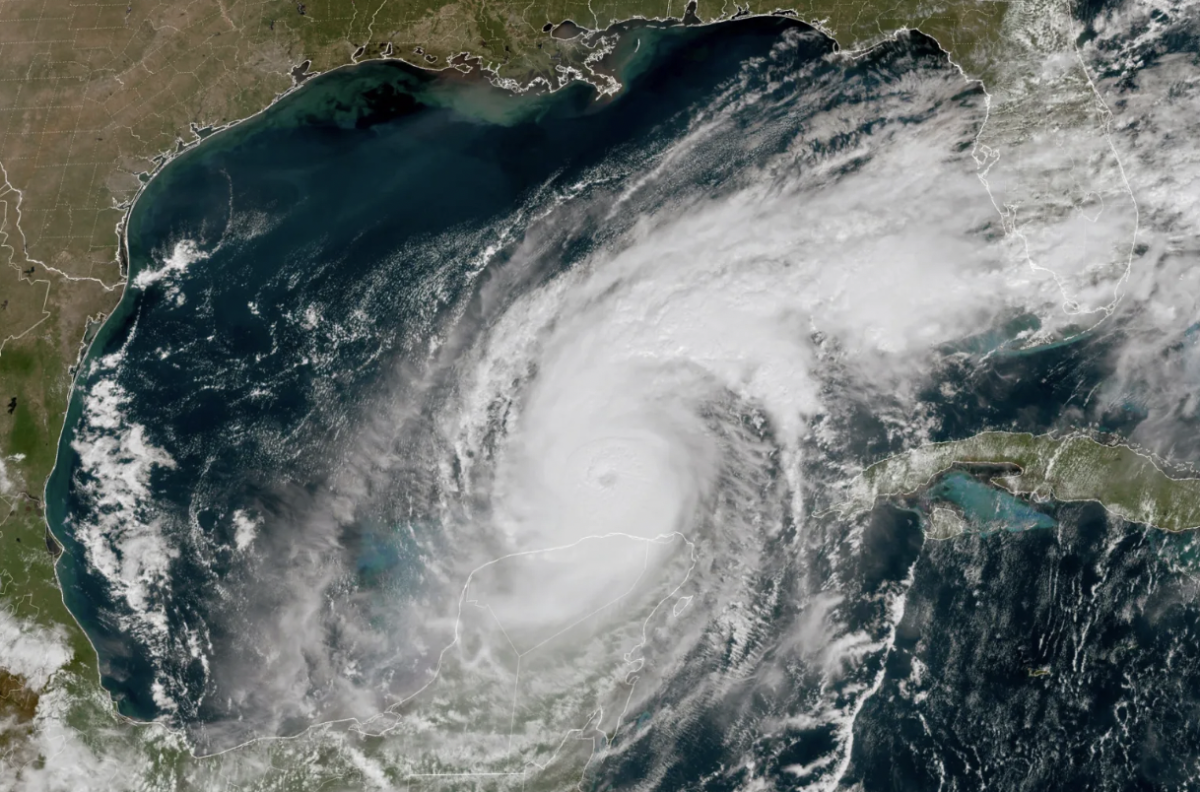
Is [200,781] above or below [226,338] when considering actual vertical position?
below

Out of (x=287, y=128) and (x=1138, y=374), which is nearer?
(x=1138, y=374)

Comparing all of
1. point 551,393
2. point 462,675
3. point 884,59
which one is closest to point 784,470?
point 551,393

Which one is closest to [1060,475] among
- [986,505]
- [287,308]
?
[986,505]

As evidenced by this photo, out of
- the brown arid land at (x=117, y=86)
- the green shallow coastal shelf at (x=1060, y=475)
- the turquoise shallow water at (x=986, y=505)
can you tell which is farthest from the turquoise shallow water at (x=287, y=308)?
the turquoise shallow water at (x=986, y=505)

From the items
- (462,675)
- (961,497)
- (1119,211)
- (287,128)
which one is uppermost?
(287,128)

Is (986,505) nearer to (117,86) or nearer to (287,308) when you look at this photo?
(287,308)

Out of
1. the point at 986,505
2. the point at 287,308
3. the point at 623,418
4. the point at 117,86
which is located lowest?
the point at 986,505

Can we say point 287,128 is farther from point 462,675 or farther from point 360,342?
point 462,675
